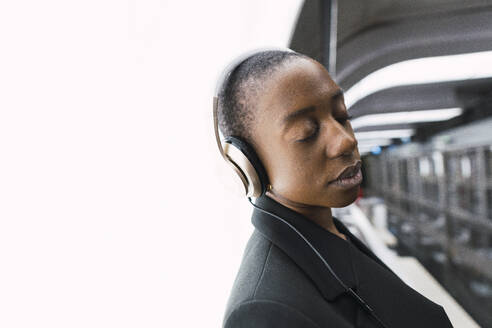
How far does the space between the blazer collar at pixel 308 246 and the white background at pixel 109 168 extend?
5.2 inches

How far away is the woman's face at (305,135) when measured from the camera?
496 millimetres

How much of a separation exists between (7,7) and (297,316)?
684 mm

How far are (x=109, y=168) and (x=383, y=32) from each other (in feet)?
7.38

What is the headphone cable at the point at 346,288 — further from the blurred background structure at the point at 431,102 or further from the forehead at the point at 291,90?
the blurred background structure at the point at 431,102

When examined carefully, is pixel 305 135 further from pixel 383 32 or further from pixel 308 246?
pixel 383 32

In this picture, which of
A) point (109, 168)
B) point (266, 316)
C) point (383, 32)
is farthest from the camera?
point (383, 32)

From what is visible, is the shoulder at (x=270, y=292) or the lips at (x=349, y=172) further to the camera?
the lips at (x=349, y=172)

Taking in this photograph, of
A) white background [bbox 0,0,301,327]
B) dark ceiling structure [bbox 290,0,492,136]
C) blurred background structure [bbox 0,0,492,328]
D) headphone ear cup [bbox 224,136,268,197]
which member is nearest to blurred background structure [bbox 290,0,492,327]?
dark ceiling structure [bbox 290,0,492,136]

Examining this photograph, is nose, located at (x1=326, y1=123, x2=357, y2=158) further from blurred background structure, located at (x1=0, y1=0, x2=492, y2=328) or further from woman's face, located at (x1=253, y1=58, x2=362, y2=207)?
blurred background structure, located at (x1=0, y1=0, x2=492, y2=328)

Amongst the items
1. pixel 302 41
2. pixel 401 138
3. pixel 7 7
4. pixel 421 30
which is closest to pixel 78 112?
pixel 7 7

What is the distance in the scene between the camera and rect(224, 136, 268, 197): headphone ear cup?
531 mm

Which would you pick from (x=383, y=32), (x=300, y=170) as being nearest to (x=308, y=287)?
(x=300, y=170)

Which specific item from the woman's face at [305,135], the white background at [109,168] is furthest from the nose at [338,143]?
the white background at [109,168]

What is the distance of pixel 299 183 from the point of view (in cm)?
52
